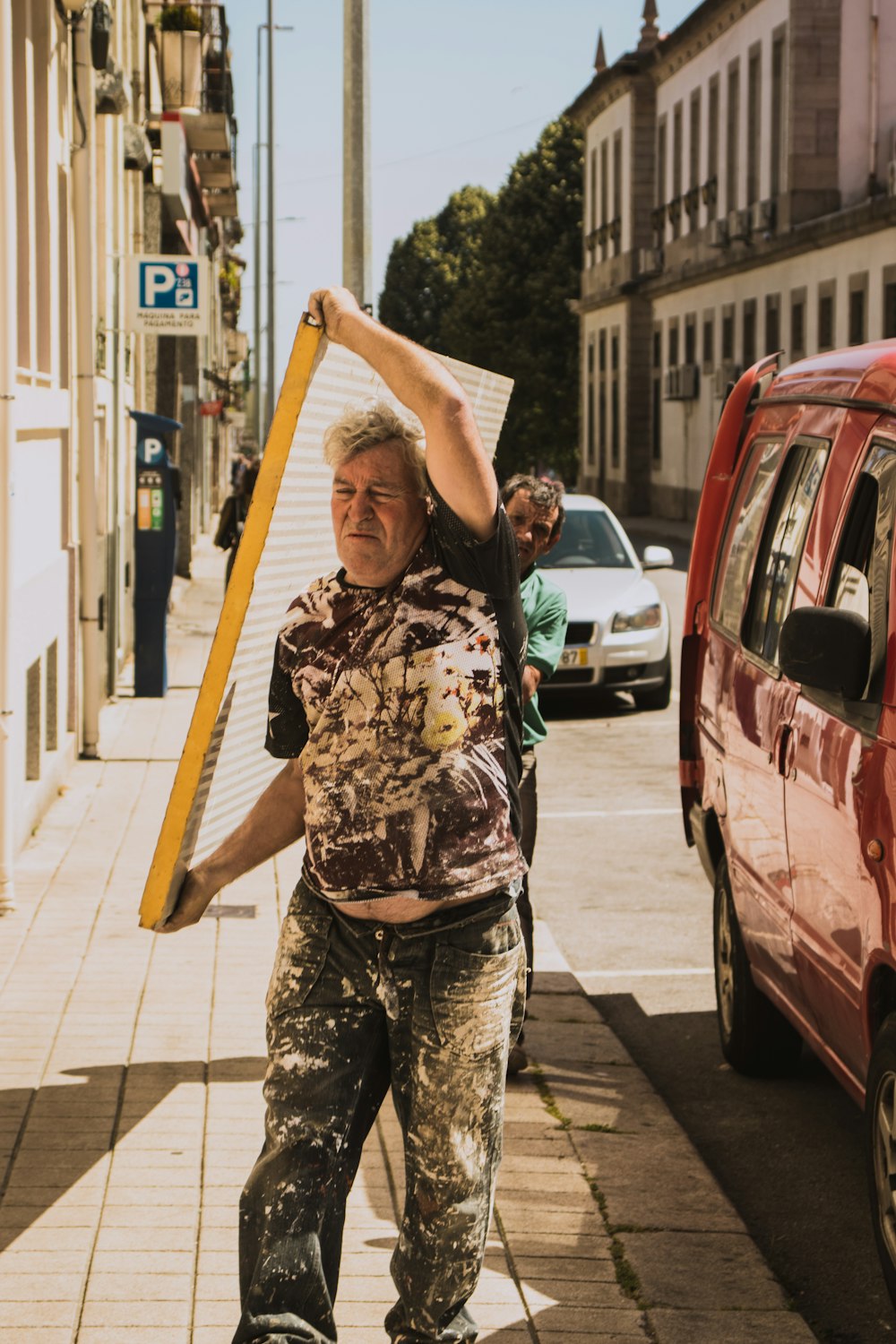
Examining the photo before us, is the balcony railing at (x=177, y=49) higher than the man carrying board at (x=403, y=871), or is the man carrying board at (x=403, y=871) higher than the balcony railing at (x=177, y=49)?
the balcony railing at (x=177, y=49)

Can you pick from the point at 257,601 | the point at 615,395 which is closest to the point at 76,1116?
the point at 257,601

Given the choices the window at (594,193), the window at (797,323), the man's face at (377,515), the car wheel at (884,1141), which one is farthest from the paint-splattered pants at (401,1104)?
the window at (594,193)

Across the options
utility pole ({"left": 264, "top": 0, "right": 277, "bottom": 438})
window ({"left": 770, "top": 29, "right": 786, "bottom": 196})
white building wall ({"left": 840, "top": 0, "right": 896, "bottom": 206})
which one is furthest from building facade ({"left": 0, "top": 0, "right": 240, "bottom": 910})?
window ({"left": 770, "top": 29, "right": 786, "bottom": 196})

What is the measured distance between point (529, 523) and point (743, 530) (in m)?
1.03

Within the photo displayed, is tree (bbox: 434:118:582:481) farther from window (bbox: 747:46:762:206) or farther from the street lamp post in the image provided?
window (bbox: 747:46:762:206)

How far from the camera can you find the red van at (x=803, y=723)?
15.7 ft

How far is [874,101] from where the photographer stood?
44406mm

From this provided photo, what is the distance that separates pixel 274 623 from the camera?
3.99 metres

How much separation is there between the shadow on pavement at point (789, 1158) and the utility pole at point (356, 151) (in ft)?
22.6

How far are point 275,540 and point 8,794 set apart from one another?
4816mm

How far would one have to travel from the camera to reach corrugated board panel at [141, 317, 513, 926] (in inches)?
149

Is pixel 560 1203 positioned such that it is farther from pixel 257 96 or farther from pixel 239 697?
pixel 257 96

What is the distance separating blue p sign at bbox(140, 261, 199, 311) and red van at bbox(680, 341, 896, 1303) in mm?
8810

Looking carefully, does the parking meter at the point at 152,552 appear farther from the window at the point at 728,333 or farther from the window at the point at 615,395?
the window at the point at 615,395
